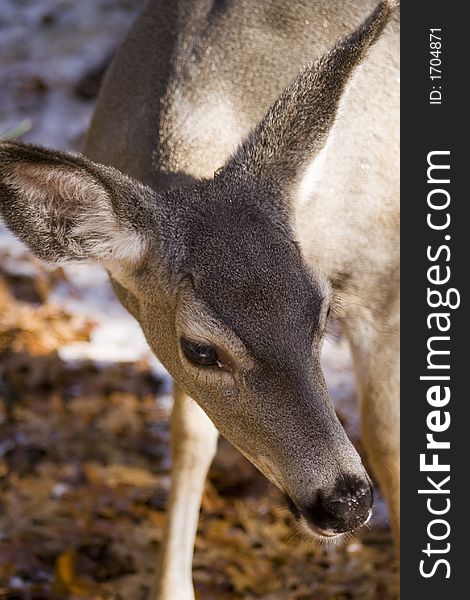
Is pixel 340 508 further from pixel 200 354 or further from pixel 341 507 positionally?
pixel 200 354

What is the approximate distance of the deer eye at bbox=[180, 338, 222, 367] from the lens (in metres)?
3.56

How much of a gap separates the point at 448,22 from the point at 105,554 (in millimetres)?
2797

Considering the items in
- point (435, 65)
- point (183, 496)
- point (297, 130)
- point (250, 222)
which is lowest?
point (183, 496)

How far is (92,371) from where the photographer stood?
6.84 m

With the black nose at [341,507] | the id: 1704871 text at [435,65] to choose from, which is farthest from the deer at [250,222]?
the id: 1704871 text at [435,65]

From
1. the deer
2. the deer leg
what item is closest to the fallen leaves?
the deer leg

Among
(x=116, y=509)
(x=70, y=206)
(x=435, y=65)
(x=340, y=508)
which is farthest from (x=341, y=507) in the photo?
(x=116, y=509)

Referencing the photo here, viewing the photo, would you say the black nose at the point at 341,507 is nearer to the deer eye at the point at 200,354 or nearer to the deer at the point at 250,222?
the deer at the point at 250,222

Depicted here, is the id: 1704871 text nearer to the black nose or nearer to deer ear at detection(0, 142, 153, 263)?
deer ear at detection(0, 142, 153, 263)

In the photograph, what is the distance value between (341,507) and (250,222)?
0.96 metres

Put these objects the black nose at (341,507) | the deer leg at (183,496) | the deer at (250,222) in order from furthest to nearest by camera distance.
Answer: the deer leg at (183,496) < the deer at (250,222) < the black nose at (341,507)

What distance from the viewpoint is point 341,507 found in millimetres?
3318

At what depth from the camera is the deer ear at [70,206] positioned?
357 centimetres

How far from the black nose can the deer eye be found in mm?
525
